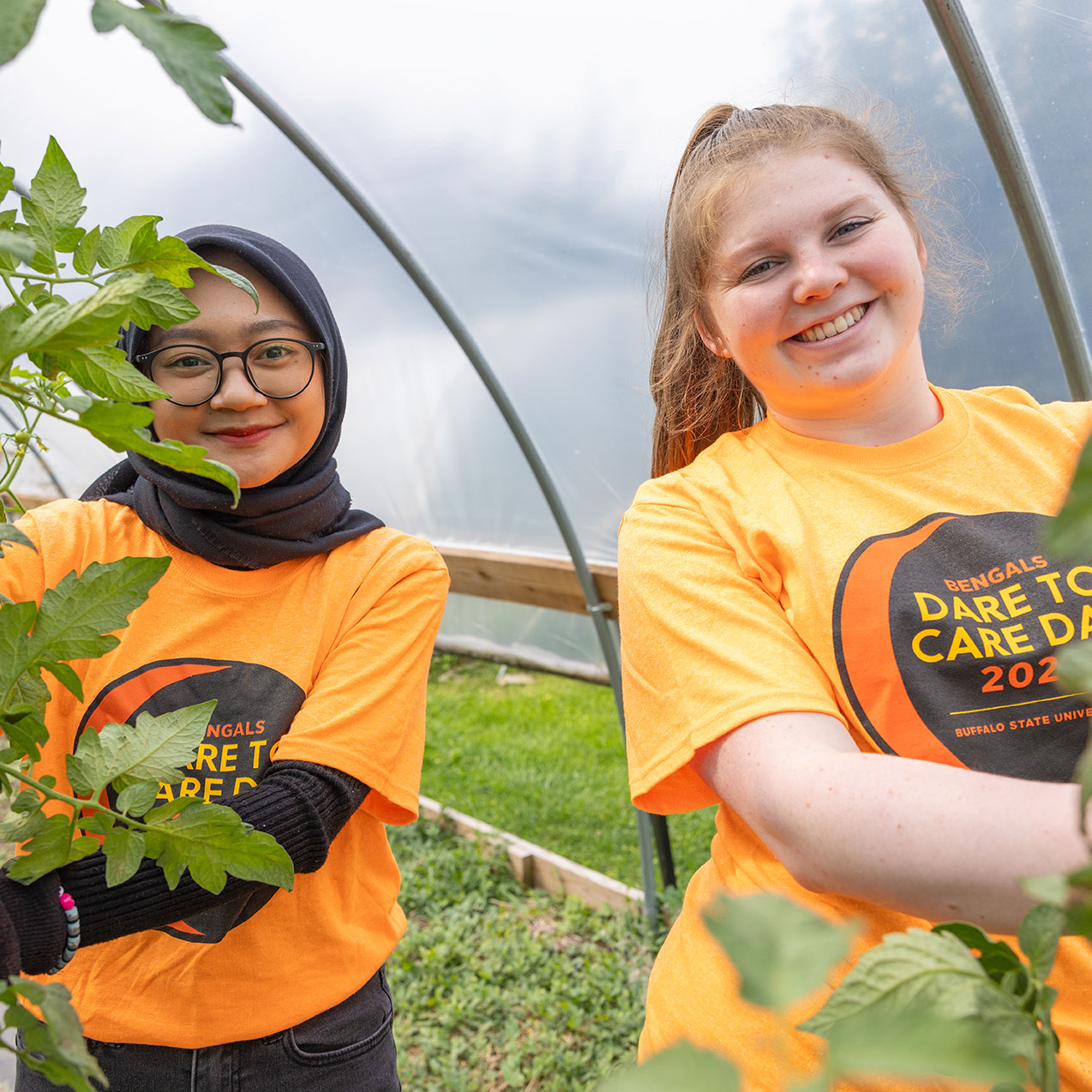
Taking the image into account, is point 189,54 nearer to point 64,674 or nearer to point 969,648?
point 64,674

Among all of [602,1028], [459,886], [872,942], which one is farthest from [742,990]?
[459,886]

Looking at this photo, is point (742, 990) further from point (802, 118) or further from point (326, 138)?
point (326, 138)

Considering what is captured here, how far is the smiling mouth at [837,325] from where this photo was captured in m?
1.18

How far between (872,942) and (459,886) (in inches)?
117

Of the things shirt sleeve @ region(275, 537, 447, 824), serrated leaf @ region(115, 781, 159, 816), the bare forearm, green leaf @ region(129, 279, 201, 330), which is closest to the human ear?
shirt sleeve @ region(275, 537, 447, 824)

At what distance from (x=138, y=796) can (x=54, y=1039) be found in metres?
0.20

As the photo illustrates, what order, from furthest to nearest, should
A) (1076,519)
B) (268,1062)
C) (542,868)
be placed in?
(542,868)
(268,1062)
(1076,519)

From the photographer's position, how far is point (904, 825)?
29.9 inches

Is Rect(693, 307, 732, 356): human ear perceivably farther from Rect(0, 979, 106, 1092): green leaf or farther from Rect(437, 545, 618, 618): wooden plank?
Rect(437, 545, 618, 618): wooden plank

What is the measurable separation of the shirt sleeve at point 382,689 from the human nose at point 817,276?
2.49 ft

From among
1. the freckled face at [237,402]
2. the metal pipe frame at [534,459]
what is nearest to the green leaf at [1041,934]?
the freckled face at [237,402]

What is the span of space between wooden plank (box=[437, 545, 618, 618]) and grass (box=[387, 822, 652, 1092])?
46.1 inches

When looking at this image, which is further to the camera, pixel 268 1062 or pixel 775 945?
pixel 268 1062

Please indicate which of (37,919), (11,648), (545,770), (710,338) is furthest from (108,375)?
(545,770)
